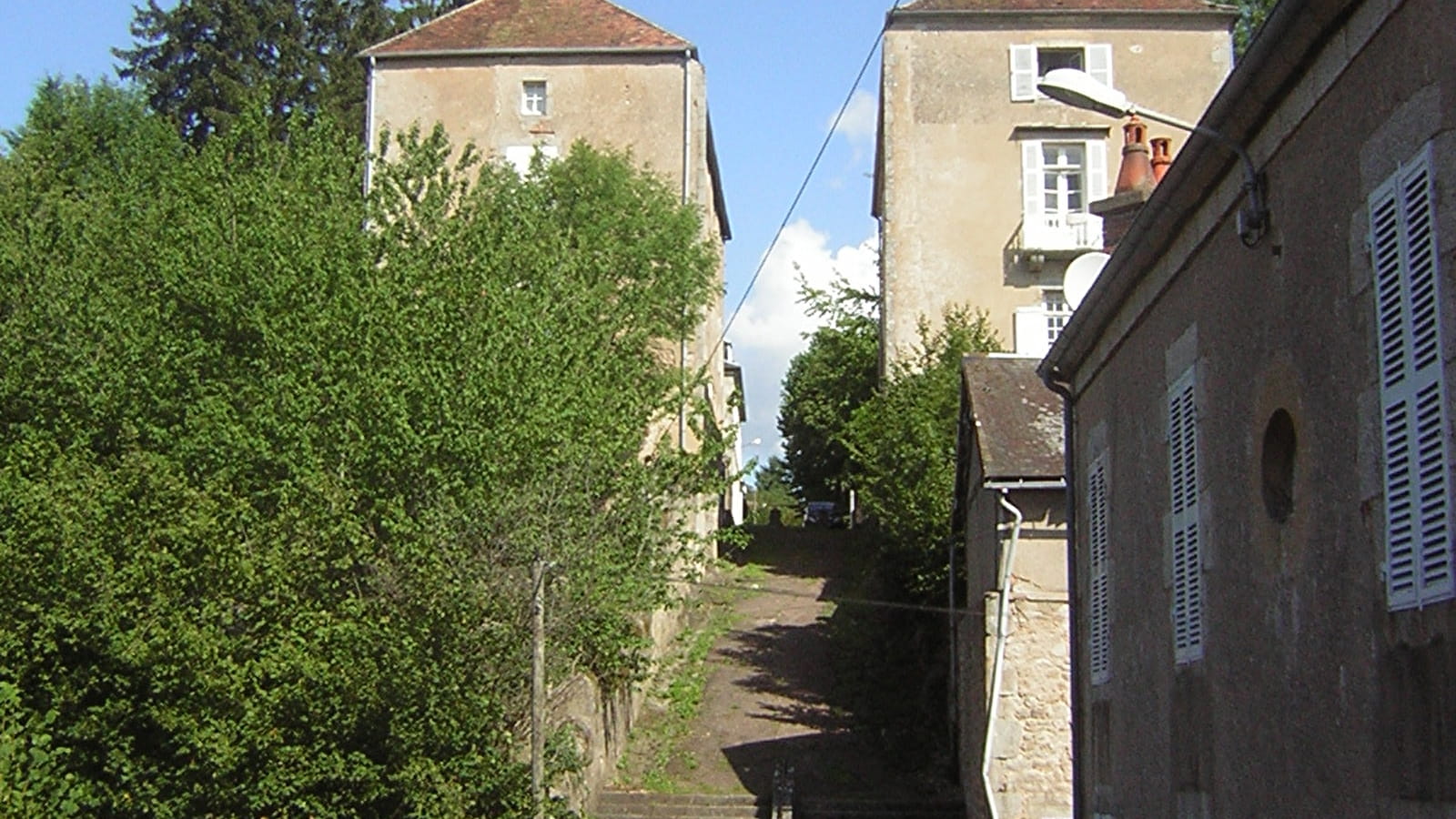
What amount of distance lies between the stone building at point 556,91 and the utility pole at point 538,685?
18.8 meters

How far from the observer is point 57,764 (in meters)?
17.1

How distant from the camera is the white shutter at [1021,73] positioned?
33.2 m

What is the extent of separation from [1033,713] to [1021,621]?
39.8 inches

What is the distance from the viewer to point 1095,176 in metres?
32.2

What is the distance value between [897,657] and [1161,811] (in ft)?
53.0

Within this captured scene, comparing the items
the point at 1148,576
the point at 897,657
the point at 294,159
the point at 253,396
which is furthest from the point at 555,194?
the point at 1148,576

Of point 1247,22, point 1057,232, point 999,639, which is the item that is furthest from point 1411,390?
point 1247,22

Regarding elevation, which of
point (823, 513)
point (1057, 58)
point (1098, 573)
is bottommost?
point (1098, 573)

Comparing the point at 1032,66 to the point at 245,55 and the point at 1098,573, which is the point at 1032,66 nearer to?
the point at 245,55

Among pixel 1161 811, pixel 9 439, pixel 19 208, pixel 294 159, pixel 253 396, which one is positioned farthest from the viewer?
pixel 19 208

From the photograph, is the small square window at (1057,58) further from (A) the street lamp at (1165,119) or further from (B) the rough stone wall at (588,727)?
(A) the street lamp at (1165,119)

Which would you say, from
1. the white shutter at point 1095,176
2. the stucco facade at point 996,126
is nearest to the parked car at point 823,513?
the stucco facade at point 996,126

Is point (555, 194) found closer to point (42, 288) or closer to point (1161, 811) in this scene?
point (42, 288)

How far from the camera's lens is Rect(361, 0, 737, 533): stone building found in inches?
1359
